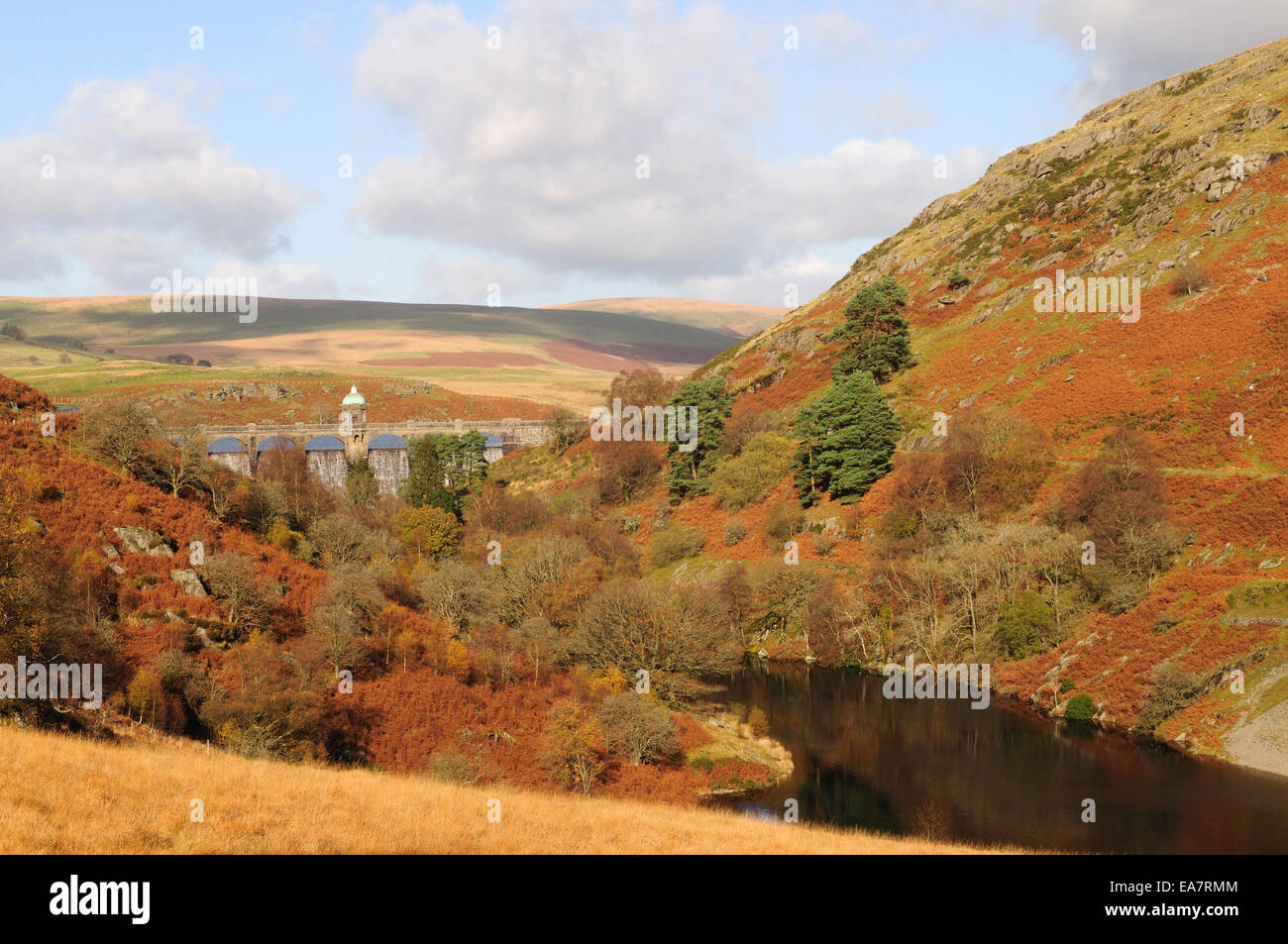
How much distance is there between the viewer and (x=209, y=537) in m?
58.2

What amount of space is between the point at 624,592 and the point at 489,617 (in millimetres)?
11387

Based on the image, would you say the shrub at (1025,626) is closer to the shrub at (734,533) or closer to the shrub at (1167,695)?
the shrub at (1167,695)

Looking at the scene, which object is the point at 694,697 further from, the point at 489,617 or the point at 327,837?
the point at 327,837

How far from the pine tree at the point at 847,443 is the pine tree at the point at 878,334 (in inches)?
447

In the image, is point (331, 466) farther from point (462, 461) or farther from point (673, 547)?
point (673, 547)

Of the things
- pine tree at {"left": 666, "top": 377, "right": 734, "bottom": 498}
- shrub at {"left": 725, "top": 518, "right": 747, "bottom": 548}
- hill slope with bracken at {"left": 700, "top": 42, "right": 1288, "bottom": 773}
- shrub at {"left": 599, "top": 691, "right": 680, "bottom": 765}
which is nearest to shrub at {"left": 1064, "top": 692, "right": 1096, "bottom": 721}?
hill slope with bracken at {"left": 700, "top": 42, "right": 1288, "bottom": 773}

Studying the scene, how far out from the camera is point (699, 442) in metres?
113

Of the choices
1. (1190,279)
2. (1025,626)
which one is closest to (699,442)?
(1025,626)

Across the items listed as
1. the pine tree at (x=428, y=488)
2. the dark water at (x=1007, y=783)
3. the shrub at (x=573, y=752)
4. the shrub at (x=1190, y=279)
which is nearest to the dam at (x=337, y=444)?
the pine tree at (x=428, y=488)

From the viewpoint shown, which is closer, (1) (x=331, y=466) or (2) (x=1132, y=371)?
(2) (x=1132, y=371)

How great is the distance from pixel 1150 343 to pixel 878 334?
30.5m

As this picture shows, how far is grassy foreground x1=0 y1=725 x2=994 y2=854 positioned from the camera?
1839 centimetres

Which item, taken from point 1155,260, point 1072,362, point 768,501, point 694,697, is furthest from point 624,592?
point 1155,260

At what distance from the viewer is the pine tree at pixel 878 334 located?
111625 millimetres
